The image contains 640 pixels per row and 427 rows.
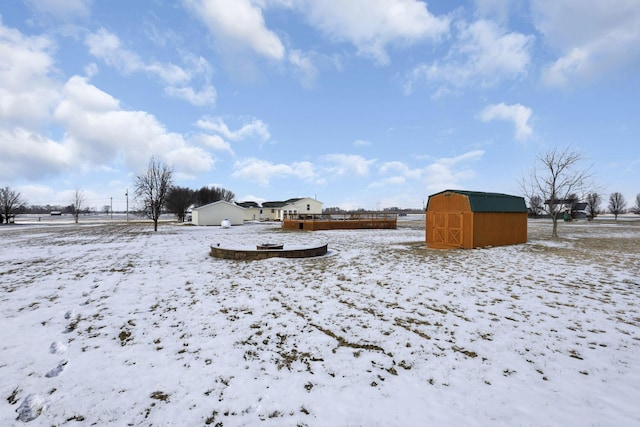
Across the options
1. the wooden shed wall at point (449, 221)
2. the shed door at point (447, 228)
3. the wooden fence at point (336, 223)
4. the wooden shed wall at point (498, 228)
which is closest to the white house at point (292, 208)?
the wooden fence at point (336, 223)

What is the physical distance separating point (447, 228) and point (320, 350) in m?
14.6

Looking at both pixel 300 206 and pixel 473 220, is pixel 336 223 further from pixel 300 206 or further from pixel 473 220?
pixel 300 206

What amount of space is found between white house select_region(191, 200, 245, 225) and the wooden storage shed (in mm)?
33421

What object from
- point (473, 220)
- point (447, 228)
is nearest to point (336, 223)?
point (447, 228)

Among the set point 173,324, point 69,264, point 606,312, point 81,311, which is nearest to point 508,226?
point 606,312

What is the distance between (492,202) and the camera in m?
17.1

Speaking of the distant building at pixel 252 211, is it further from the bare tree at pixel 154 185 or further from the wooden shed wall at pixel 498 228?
the wooden shed wall at pixel 498 228

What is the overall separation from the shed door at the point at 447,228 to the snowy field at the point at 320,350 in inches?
284

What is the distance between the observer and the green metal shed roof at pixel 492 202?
16172 mm

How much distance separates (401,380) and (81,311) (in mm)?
6918

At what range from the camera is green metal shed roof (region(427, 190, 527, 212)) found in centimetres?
1617

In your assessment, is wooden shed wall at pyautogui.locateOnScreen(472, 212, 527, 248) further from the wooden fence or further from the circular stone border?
the wooden fence

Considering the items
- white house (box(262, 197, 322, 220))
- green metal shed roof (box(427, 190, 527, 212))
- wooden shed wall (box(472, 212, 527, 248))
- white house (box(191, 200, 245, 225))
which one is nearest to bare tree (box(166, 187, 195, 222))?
white house (box(262, 197, 322, 220))

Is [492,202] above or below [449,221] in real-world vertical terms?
above
